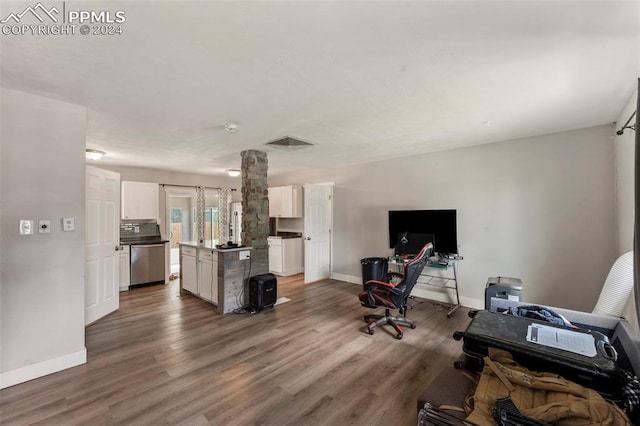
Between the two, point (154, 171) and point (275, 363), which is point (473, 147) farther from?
point (154, 171)

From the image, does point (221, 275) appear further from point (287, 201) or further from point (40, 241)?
point (287, 201)

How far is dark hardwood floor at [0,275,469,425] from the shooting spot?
73.9 inches

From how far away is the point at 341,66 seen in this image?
187 cm

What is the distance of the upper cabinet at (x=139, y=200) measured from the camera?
5414mm

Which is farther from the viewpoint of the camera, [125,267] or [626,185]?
[125,267]

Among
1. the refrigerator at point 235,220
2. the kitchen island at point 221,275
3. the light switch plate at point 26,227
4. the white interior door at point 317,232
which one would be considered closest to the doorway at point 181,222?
the refrigerator at point 235,220

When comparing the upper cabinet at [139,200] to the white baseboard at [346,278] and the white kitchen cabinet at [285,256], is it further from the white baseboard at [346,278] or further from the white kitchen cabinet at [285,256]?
the white baseboard at [346,278]

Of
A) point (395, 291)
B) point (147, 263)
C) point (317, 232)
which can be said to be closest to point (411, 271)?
point (395, 291)

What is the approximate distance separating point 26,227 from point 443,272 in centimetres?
511

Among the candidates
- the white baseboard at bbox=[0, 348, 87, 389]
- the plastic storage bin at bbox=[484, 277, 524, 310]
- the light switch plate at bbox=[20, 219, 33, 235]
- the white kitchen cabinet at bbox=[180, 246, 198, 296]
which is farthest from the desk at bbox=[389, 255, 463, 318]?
the light switch plate at bbox=[20, 219, 33, 235]

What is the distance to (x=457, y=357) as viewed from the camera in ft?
8.56

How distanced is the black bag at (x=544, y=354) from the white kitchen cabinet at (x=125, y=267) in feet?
18.7

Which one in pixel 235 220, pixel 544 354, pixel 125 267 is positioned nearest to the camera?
pixel 544 354

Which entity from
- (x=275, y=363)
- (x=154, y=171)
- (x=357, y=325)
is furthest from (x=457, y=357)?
(x=154, y=171)
